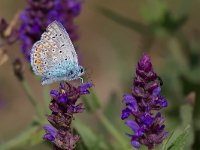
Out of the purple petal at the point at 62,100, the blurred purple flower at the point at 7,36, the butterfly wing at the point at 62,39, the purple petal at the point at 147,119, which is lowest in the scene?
the blurred purple flower at the point at 7,36

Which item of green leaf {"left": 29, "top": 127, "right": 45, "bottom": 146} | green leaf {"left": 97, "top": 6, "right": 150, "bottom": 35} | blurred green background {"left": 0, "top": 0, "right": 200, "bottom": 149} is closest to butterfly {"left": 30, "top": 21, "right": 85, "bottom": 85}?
blurred green background {"left": 0, "top": 0, "right": 200, "bottom": 149}

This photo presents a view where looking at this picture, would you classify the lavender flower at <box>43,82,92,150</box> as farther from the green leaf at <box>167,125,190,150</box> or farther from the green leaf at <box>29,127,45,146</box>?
the green leaf at <box>29,127,45,146</box>

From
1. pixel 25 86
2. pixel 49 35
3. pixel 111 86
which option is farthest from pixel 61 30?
pixel 111 86

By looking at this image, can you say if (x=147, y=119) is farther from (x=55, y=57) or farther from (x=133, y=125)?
(x=55, y=57)

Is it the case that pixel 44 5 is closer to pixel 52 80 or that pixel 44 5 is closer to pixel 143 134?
pixel 52 80

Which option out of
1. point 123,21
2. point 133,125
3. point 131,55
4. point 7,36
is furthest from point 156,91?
point 131,55

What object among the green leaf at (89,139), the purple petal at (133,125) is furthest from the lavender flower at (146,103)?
the green leaf at (89,139)

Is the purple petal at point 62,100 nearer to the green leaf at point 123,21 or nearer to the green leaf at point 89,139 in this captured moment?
the green leaf at point 89,139
